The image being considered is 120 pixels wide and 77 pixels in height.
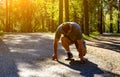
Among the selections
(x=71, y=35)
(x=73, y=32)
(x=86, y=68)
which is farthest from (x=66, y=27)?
(x=86, y=68)

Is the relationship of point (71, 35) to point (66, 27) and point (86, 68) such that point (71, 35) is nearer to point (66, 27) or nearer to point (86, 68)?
point (66, 27)

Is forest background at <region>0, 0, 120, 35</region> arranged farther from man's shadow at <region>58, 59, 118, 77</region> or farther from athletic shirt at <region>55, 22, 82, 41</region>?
man's shadow at <region>58, 59, 118, 77</region>

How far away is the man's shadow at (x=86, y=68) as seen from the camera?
919cm

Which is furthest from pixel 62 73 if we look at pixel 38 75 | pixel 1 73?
pixel 1 73

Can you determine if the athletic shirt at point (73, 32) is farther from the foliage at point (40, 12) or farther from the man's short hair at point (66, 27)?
the foliage at point (40, 12)

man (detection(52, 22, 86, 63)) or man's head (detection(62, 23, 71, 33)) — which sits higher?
man's head (detection(62, 23, 71, 33))

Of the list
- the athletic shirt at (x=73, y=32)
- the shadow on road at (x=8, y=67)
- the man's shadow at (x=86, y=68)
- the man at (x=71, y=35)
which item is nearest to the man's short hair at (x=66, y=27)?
the man at (x=71, y=35)

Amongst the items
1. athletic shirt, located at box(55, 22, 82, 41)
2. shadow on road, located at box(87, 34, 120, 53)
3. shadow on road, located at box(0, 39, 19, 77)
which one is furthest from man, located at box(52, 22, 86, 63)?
shadow on road, located at box(87, 34, 120, 53)

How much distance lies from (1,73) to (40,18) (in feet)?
185

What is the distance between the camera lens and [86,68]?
393 inches

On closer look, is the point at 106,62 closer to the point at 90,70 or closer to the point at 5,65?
the point at 90,70

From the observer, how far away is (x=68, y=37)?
11156mm

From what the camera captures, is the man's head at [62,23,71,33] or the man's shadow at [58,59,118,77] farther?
the man's head at [62,23,71,33]

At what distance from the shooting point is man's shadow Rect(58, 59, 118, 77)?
9.19 meters
